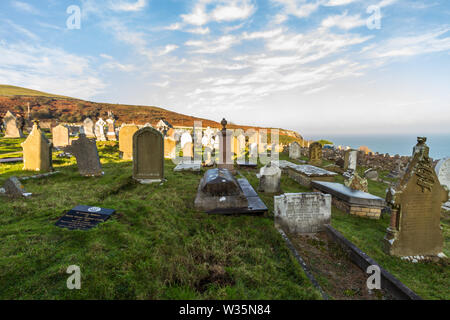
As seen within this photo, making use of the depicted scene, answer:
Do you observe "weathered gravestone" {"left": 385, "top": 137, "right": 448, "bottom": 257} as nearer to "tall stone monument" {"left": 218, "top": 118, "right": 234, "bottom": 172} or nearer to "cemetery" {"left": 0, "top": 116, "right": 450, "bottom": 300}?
"cemetery" {"left": 0, "top": 116, "right": 450, "bottom": 300}

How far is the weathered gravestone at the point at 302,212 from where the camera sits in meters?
5.23

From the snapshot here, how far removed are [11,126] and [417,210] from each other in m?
34.2

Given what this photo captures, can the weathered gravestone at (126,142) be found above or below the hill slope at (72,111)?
below

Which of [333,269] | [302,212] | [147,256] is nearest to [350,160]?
[302,212]

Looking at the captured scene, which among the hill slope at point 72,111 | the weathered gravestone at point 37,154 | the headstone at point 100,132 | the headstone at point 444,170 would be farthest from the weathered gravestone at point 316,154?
the hill slope at point 72,111

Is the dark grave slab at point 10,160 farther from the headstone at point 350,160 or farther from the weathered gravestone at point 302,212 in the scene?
the headstone at point 350,160

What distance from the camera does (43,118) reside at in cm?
4916

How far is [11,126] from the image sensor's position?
22.8 metres

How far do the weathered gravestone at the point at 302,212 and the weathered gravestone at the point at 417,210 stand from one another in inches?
53.6

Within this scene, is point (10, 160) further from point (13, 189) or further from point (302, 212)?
point (302, 212)

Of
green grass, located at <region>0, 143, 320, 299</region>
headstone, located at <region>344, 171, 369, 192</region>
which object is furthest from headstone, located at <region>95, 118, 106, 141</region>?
headstone, located at <region>344, 171, 369, 192</region>
